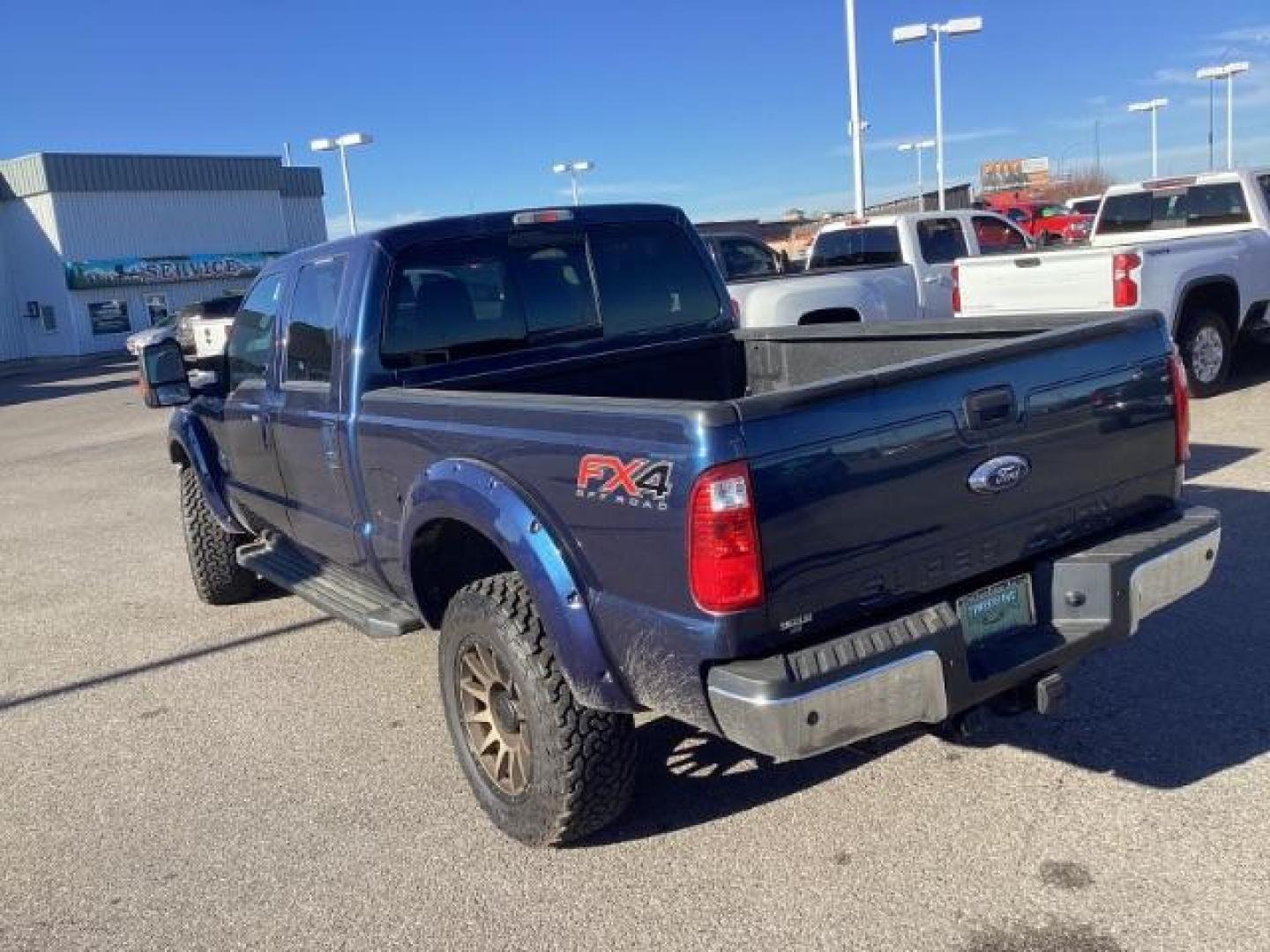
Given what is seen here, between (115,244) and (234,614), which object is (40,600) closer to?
(234,614)

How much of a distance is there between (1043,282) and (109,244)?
40.7 meters

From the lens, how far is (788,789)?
3.79 m

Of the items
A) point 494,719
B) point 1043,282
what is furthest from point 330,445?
point 1043,282

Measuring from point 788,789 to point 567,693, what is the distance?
0.98m

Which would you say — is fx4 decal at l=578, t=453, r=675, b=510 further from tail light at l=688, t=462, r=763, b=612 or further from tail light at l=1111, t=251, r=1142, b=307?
tail light at l=1111, t=251, r=1142, b=307

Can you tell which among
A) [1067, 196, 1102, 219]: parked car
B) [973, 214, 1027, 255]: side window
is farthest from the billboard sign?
[973, 214, 1027, 255]: side window

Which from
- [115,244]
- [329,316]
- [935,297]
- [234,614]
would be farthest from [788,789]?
[115,244]

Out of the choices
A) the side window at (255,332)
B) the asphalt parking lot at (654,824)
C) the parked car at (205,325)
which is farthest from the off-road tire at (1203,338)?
the parked car at (205,325)

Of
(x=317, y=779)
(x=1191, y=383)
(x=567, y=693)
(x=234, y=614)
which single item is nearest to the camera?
(x=567, y=693)

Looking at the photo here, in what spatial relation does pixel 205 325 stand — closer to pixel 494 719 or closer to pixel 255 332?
pixel 255 332

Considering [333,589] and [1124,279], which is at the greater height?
[1124,279]

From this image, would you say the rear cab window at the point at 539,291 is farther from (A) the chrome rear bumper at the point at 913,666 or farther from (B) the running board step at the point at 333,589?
(A) the chrome rear bumper at the point at 913,666

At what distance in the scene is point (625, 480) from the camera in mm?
2867

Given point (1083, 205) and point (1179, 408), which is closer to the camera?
point (1179, 408)
